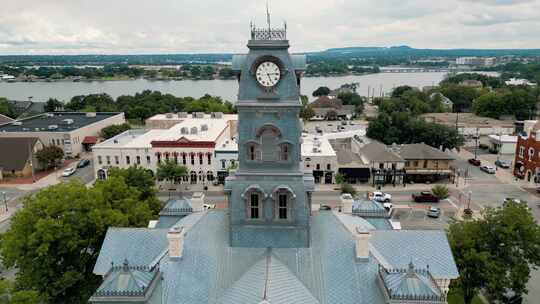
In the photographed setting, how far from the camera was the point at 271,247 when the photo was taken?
953 inches

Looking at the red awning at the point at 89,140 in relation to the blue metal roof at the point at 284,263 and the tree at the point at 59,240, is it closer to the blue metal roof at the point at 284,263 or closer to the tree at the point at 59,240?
the tree at the point at 59,240

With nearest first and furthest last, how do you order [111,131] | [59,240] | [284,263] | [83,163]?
[284,263], [59,240], [83,163], [111,131]

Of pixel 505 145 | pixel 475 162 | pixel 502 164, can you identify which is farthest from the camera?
pixel 505 145

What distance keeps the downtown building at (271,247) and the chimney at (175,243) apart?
0.05 metres

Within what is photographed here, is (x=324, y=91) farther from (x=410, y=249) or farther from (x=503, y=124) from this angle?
(x=410, y=249)

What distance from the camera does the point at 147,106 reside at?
402 feet

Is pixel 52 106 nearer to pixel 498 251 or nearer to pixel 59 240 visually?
pixel 59 240

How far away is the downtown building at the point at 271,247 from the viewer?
21.2 meters

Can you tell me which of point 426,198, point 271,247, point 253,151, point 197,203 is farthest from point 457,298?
point 426,198

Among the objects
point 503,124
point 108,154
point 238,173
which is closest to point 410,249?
point 238,173

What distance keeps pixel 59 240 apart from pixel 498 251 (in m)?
30.7

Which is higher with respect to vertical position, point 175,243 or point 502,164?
point 175,243

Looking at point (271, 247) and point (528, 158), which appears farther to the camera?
point (528, 158)

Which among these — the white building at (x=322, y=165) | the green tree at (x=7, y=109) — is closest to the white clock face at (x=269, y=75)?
the white building at (x=322, y=165)
